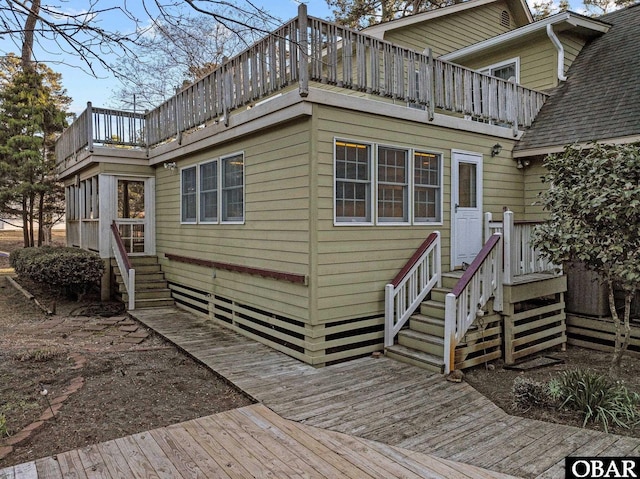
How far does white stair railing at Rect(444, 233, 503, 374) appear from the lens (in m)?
5.35

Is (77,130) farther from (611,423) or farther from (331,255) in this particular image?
(611,423)

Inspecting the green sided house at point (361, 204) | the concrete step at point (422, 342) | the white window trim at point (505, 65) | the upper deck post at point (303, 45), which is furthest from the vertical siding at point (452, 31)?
the concrete step at point (422, 342)

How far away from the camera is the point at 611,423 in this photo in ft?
13.0

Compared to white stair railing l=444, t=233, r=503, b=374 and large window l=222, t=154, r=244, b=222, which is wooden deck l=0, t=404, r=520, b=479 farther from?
large window l=222, t=154, r=244, b=222

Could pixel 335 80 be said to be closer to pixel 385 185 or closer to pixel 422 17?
pixel 385 185

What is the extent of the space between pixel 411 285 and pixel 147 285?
20.2 ft

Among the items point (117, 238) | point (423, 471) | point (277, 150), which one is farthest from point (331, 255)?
point (117, 238)

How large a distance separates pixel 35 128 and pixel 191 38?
13800 millimetres

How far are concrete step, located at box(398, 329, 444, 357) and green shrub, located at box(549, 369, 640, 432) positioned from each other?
1.36 meters

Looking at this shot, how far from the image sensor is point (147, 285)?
9.80m

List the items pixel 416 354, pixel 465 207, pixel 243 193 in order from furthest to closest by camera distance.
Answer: pixel 465 207
pixel 243 193
pixel 416 354

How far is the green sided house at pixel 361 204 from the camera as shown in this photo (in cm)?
559

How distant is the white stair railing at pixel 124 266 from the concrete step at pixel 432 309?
5.91m

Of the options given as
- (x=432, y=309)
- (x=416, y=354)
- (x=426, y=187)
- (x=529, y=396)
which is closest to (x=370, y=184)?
(x=426, y=187)
